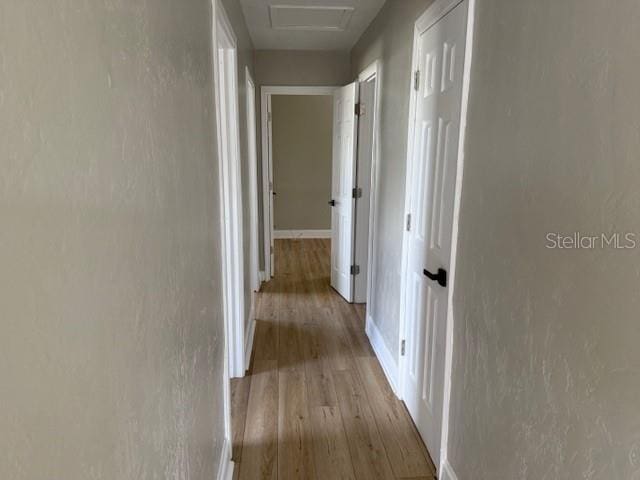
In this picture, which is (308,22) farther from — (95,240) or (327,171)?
(327,171)

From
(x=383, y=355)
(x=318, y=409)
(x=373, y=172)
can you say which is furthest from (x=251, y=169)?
(x=318, y=409)

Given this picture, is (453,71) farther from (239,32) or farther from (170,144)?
(239,32)

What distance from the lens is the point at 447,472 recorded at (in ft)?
6.16

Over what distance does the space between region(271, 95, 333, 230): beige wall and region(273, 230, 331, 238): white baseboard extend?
60mm

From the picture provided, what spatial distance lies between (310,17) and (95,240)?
313cm

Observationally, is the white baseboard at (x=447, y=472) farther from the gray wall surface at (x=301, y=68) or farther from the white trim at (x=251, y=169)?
the gray wall surface at (x=301, y=68)

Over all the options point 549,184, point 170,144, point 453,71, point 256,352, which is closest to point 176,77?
point 170,144

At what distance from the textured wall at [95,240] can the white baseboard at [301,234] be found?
5.83 m

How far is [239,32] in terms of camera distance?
2.89 m

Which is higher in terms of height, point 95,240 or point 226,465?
point 95,240

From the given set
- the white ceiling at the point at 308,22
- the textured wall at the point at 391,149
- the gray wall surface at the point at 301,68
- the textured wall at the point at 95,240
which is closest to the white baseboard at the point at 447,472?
the textured wall at the point at 391,149

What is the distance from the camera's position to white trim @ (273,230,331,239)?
23.4 feet

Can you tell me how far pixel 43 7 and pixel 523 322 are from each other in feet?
4.22

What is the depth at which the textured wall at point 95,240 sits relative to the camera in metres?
0.47
